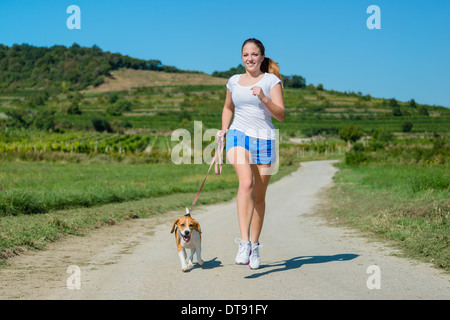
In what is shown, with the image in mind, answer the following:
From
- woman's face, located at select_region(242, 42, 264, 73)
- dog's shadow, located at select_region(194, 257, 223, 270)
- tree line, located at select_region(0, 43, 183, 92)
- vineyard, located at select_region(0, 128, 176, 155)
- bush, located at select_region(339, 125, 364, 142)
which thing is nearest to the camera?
woman's face, located at select_region(242, 42, 264, 73)

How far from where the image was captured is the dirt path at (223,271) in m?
4.47

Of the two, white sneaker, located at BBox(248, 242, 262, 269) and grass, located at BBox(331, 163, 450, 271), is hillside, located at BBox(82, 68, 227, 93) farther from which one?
white sneaker, located at BBox(248, 242, 262, 269)

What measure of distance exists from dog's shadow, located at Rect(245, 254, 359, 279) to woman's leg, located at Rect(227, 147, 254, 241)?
469 mm

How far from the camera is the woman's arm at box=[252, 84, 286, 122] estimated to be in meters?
5.21

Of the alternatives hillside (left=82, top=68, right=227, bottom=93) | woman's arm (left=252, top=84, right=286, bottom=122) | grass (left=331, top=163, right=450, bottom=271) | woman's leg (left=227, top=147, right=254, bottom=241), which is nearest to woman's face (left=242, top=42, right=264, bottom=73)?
woman's arm (left=252, top=84, right=286, bottom=122)

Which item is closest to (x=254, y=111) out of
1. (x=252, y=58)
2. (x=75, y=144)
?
(x=252, y=58)

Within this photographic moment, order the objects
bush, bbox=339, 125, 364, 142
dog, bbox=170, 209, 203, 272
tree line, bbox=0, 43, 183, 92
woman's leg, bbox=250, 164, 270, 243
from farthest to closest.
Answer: tree line, bbox=0, 43, 183, 92
bush, bbox=339, 125, 364, 142
woman's leg, bbox=250, 164, 270, 243
dog, bbox=170, 209, 203, 272

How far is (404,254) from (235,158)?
2787 mm

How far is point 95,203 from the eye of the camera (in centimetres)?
1438

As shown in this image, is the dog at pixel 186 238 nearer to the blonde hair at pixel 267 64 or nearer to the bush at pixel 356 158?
the blonde hair at pixel 267 64

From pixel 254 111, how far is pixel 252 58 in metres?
0.62

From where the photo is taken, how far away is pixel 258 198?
5.86 m

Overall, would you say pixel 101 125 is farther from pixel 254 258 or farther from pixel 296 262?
pixel 254 258
